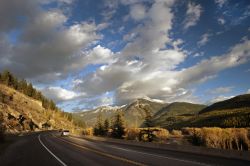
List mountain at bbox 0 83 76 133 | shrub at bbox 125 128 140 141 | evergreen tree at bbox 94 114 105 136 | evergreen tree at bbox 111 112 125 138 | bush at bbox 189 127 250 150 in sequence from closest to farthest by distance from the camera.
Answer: bush at bbox 189 127 250 150 < shrub at bbox 125 128 140 141 < evergreen tree at bbox 111 112 125 138 < evergreen tree at bbox 94 114 105 136 < mountain at bbox 0 83 76 133

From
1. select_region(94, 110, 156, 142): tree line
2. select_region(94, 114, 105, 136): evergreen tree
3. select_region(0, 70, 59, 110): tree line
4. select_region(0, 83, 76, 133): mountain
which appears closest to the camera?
select_region(94, 110, 156, 142): tree line

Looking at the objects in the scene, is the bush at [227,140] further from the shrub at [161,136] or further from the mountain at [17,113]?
the mountain at [17,113]

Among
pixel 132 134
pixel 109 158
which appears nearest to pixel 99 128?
pixel 132 134

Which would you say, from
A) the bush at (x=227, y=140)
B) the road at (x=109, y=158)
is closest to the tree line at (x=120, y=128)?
the bush at (x=227, y=140)

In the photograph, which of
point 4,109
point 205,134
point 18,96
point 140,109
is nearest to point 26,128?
point 4,109

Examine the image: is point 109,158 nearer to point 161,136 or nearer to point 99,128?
point 161,136

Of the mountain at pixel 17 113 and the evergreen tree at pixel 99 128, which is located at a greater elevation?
the mountain at pixel 17 113

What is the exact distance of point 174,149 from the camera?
1033 inches

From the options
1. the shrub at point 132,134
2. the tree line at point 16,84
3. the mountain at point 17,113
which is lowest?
the shrub at point 132,134

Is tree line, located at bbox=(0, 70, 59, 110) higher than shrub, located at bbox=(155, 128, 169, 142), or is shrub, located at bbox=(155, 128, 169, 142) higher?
tree line, located at bbox=(0, 70, 59, 110)

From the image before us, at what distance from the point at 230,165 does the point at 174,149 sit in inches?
467

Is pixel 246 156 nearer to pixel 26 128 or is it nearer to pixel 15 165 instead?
pixel 15 165

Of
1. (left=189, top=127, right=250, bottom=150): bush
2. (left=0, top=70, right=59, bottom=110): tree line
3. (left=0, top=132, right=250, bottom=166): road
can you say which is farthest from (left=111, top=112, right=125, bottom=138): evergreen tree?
(left=0, top=70, right=59, bottom=110): tree line

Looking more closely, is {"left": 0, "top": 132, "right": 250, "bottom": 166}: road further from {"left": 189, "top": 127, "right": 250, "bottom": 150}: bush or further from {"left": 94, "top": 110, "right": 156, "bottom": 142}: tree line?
{"left": 94, "top": 110, "right": 156, "bottom": 142}: tree line
